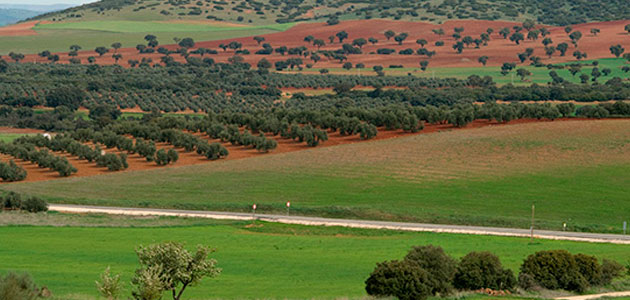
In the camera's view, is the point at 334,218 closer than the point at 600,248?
No

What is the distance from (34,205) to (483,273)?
4584cm

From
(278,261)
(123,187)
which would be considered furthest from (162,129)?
(278,261)

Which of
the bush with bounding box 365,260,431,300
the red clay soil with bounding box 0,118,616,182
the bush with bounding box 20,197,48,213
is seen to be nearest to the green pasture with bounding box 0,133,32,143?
Answer: the red clay soil with bounding box 0,118,616,182

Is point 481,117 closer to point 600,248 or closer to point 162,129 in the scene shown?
point 162,129

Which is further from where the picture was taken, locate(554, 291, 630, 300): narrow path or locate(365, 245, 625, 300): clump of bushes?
locate(554, 291, 630, 300): narrow path

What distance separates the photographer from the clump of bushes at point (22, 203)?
262 feet

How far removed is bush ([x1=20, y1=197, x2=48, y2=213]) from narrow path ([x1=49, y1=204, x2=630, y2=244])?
Result: 140 cm

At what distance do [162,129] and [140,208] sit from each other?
42.1 meters

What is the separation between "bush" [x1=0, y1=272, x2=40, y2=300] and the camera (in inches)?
1423

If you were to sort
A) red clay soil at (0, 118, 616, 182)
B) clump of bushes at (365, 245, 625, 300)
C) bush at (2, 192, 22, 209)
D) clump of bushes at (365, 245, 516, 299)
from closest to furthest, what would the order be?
1. clump of bushes at (365, 245, 516, 299)
2. clump of bushes at (365, 245, 625, 300)
3. bush at (2, 192, 22, 209)
4. red clay soil at (0, 118, 616, 182)

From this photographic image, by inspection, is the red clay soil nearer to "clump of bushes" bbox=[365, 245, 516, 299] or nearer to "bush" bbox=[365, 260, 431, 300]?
"clump of bushes" bbox=[365, 245, 516, 299]

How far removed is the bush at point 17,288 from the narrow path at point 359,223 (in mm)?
35988

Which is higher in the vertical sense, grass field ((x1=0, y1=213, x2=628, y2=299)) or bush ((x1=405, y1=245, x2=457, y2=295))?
bush ((x1=405, y1=245, x2=457, y2=295))

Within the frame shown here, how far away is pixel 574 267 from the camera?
159 feet
